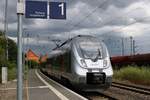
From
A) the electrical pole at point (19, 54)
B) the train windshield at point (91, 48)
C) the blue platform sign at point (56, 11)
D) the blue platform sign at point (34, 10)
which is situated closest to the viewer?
the electrical pole at point (19, 54)

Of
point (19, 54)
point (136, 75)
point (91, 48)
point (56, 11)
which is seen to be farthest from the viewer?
point (136, 75)

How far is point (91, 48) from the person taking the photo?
63.3 feet

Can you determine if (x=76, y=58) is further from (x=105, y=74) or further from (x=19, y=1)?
(x=19, y=1)

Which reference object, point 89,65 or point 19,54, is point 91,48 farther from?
point 19,54

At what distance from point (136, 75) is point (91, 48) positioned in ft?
42.0

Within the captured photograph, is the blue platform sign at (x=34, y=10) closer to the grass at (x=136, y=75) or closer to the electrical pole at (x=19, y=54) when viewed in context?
the electrical pole at (x=19, y=54)

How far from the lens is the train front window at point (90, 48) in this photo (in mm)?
18906

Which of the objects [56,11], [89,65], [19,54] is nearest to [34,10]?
[19,54]

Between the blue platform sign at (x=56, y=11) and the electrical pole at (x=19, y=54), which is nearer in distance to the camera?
the electrical pole at (x=19, y=54)

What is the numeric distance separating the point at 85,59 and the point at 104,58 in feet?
3.57

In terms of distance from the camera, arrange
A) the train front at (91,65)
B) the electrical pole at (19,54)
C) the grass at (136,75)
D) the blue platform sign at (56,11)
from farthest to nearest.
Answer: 1. the grass at (136,75)
2. the train front at (91,65)
3. the blue platform sign at (56,11)
4. the electrical pole at (19,54)

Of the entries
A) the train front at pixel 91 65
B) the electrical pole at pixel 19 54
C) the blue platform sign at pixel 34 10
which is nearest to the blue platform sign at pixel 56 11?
the train front at pixel 91 65

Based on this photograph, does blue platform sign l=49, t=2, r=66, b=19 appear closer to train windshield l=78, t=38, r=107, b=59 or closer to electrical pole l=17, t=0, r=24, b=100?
train windshield l=78, t=38, r=107, b=59

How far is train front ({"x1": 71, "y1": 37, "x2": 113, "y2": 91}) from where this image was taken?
18.0 meters
